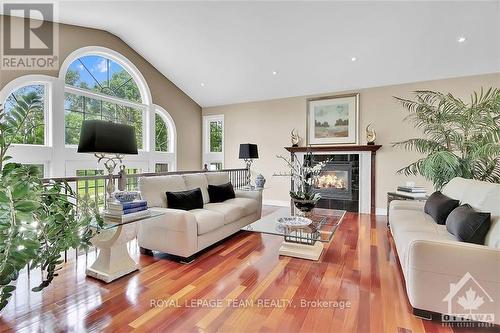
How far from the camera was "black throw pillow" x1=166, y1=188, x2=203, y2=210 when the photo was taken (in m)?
3.03

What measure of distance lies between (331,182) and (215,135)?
341cm

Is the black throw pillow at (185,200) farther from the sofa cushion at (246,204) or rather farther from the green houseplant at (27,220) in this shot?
the green houseplant at (27,220)

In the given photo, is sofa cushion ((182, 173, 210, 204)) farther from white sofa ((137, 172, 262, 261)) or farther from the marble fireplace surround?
the marble fireplace surround

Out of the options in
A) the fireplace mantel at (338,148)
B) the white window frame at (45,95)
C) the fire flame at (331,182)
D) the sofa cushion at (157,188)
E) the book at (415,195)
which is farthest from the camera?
the fire flame at (331,182)

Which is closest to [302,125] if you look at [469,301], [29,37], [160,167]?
[160,167]

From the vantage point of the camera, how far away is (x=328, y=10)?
3.58 meters

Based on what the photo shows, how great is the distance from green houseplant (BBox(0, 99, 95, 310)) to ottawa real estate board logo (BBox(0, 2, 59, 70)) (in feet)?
10.8

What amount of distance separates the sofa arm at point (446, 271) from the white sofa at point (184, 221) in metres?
1.96

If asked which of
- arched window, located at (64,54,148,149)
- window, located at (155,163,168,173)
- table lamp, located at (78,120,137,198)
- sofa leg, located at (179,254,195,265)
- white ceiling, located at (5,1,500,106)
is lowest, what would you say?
sofa leg, located at (179,254,195,265)

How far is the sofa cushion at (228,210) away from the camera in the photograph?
3.22m

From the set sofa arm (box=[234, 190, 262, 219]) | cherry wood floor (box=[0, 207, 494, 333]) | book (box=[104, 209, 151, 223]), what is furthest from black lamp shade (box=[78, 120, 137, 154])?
sofa arm (box=[234, 190, 262, 219])

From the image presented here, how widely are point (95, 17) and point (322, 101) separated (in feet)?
15.0

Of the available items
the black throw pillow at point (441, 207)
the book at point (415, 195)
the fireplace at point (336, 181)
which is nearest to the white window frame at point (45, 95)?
the fireplace at point (336, 181)

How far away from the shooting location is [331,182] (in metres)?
5.70
